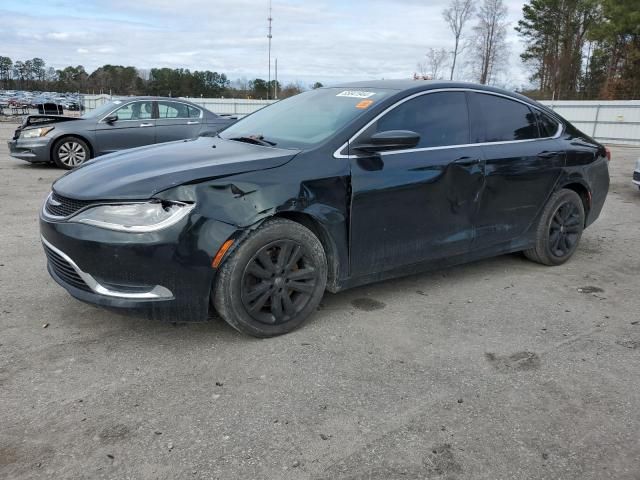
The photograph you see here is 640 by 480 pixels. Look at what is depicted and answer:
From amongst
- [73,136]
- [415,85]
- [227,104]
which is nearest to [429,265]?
[415,85]

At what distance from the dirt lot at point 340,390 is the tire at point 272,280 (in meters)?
0.15

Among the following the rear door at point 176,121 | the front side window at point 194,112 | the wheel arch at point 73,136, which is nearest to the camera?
the wheel arch at point 73,136

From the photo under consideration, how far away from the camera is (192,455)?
2.36m

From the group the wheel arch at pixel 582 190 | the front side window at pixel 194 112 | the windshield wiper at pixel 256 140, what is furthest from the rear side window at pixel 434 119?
the front side window at pixel 194 112

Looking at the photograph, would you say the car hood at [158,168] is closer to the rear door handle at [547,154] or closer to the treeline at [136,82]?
the rear door handle at [547,154]

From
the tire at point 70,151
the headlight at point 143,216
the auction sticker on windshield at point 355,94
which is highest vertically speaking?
the auction sticker on windshield at point 355,94

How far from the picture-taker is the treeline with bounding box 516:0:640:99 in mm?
38469

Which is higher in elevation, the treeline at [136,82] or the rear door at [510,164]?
the treeline at [136,82]

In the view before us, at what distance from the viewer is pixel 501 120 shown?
15.0 ft

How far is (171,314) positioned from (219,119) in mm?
8847

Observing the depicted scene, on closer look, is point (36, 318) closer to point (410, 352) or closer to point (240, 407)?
point (240, 407)

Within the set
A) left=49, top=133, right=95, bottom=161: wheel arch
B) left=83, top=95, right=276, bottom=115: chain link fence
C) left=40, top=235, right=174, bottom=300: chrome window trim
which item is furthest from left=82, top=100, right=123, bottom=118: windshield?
left=83, top=95, right=276, bottom=115: chain link fence

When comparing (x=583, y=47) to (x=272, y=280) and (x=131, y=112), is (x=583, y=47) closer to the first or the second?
(x=131, y=112)

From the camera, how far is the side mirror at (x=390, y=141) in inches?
141
